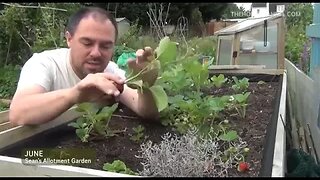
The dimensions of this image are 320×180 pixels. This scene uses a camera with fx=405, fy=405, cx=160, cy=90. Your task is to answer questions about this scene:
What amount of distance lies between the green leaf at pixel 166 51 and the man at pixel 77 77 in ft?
0.16

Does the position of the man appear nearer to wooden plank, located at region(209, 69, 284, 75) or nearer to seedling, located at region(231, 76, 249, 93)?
seedling, located at region(231, 76, 249, 93)

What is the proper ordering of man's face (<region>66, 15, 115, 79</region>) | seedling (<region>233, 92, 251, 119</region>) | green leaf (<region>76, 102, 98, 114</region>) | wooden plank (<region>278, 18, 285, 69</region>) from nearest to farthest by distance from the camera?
green leaf (<region>76, 102, 98, 114</region>) < man's face (<region>66, 15, 115, 79</region>) < seedling (<region>233, 92, 251, 119</region>) < wooden plank (<region>278, 18, 285, 69</region>)

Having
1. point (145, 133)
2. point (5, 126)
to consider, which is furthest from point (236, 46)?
point (5, 126)

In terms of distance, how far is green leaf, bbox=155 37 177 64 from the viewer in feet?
3.50

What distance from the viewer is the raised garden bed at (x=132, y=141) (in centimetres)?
96

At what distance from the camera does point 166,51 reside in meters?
1.07

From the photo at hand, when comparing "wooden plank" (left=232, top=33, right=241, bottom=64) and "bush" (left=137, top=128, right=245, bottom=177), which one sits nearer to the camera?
"bush" (left=137, top=128, right=245, bottom=177)

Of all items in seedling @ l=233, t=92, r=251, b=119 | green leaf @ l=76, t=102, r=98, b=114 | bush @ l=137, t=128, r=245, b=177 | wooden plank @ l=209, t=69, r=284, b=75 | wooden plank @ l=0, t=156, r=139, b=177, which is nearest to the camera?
wooden plank @ l=0, t=156, r=139, b=177

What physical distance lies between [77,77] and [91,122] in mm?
295

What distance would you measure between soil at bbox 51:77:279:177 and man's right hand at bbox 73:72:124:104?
18 centimetres

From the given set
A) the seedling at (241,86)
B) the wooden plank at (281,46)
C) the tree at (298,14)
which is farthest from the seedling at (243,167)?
the tree at (298,14)

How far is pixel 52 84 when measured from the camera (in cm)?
143

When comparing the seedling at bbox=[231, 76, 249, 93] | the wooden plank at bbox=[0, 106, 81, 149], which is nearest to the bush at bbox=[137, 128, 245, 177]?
the wooden plank at bbox=[0, 106, 81, 149]

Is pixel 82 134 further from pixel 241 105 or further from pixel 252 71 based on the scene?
pixel 252 71
